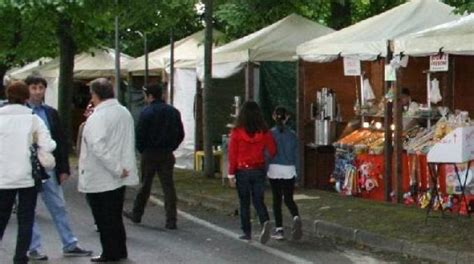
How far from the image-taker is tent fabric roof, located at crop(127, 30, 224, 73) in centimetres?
1994

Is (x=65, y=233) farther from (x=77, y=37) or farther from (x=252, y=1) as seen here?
(x=77, y=37)

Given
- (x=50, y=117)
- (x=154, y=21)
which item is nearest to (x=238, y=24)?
(x=154, y=21)

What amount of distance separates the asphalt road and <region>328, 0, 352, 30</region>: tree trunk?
10.7 metres

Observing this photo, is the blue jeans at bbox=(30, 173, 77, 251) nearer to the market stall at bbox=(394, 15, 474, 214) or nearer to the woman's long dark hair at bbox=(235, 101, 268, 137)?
the woman's long dark hair at bbox=(235, 101, 268, 137)

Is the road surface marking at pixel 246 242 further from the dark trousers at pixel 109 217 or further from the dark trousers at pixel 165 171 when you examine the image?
the dark trousers at pixel 109 217

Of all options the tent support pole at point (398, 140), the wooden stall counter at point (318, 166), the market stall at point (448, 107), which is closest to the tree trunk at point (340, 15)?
the wooden stall counter at point (318, 166)

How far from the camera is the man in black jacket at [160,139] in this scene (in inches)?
428

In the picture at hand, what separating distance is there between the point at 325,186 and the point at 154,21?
18.1 ft

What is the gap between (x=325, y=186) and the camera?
15.2 metres

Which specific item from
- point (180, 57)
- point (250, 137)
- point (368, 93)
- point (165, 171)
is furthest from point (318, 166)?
point (180, 57)

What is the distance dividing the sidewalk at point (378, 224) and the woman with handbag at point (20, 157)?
4084 millimetres

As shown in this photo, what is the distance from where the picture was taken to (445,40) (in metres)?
11.4

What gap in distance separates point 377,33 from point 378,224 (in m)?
3.89

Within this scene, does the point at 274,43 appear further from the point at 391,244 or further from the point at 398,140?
the point at 391,244
